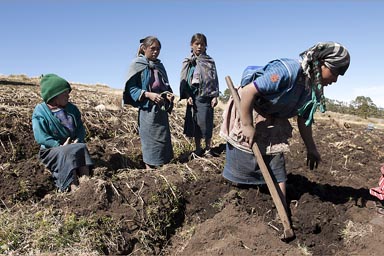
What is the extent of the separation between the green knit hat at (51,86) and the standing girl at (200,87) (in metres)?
1.66

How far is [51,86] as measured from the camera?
12.7ft

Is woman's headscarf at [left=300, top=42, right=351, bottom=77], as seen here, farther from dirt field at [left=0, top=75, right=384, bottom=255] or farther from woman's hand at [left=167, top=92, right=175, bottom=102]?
woman's hand at [left=167, top=92, right=175, bottom=102]

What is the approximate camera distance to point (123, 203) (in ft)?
11.8

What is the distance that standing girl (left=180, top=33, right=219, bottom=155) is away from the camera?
5.01 metres

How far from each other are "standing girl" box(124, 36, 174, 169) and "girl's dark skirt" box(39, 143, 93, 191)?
35.8 inches

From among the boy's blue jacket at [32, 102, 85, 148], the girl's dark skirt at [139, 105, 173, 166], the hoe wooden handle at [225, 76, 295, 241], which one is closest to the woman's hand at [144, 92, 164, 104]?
the girl's dark skirt at [139, 105, 173, 166]

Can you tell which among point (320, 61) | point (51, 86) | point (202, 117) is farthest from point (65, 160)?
point (320, 61)

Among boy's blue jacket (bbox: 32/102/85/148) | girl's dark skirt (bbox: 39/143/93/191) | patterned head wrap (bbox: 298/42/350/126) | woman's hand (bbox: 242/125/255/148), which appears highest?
patterned head wrap (bbox: 298/42/350/126)

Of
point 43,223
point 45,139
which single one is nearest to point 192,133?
point 45,139

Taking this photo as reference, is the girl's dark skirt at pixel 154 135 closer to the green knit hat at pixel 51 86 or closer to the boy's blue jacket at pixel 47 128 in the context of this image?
the boy's blue jacket at pixel 47 128

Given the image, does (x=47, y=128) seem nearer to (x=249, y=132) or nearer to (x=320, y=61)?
(x=249, y=132)

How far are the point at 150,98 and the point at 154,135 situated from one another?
1.50 feet

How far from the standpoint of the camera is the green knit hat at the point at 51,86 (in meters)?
3.87

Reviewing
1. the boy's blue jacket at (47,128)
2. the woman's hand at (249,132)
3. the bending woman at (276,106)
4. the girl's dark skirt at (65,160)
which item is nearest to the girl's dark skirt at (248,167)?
the bending woman at (276,106)
